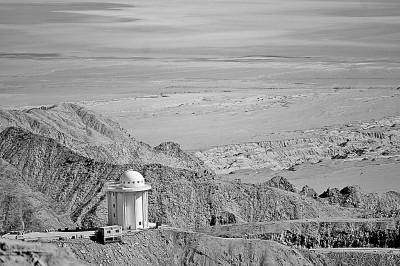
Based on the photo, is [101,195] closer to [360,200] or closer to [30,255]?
[360,200]

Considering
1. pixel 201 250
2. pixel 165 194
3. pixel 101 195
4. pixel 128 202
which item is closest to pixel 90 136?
pixel 101 195

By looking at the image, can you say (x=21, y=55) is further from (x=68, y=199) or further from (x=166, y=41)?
(x=68, y=199)

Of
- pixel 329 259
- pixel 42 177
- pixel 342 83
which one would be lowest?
pixel 329 259

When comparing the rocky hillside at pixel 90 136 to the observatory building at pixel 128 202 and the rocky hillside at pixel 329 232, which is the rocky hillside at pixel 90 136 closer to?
the rocky hillside at pixel 329 232

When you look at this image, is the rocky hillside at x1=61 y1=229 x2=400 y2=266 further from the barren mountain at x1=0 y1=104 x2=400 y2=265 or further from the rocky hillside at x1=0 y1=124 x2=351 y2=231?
the rocky hillside at x1=0 y1=124 x2=351 y2=231

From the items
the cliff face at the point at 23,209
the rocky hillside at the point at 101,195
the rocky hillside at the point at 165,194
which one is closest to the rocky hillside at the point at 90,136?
the rocky hillside at the point at 101,195

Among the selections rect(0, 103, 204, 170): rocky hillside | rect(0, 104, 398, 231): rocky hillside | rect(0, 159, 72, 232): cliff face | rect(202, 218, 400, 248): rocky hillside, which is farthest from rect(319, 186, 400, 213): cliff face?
rect(0, 159, 72, 232): cliff face

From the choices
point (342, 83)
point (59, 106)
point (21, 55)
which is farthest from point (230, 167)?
point (21, 55)
